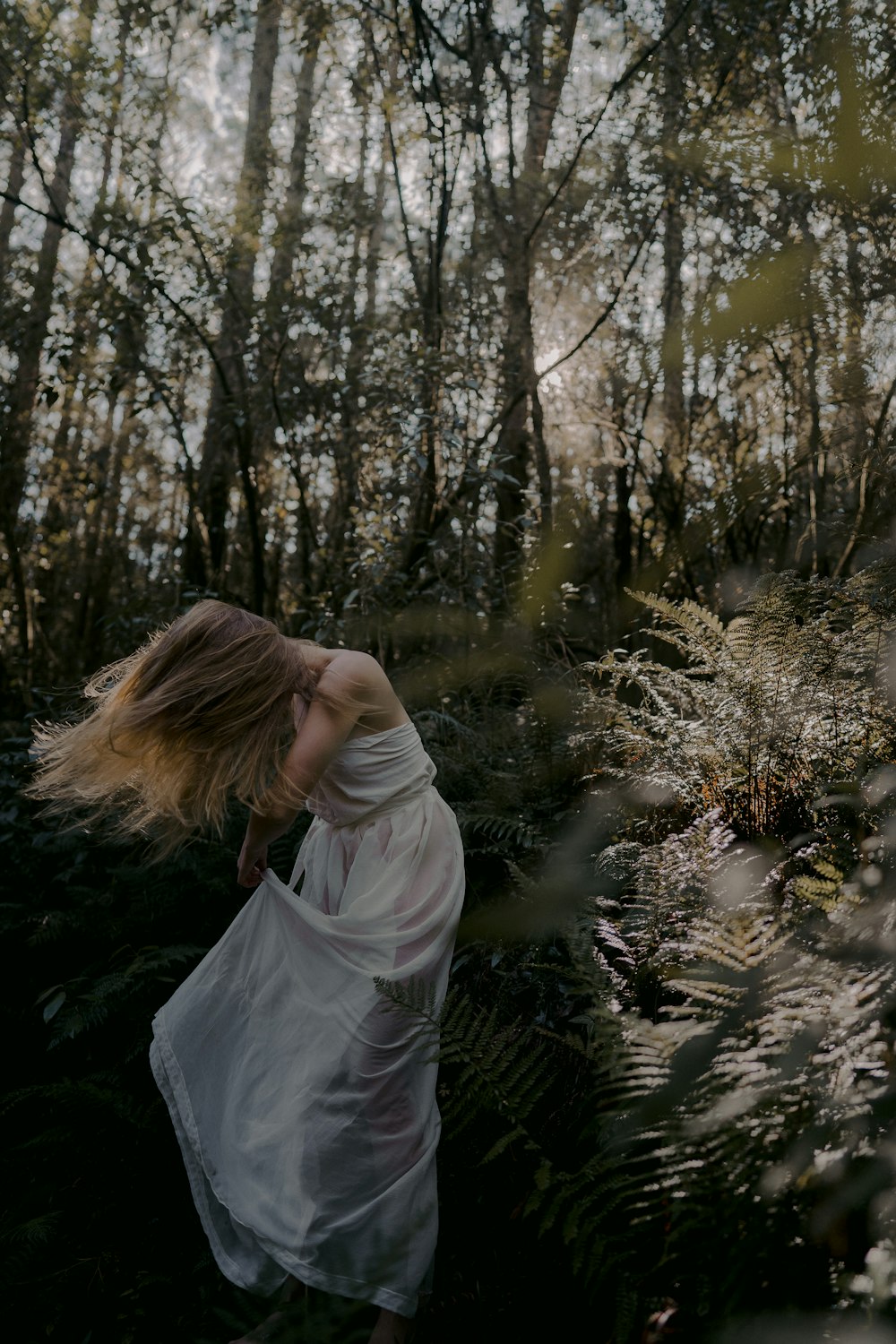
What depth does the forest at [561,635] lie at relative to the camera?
6.46 feet

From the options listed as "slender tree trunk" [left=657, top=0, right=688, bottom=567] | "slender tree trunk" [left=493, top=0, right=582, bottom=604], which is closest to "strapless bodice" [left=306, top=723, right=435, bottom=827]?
"slender tree trunk" [left=657, top=0, right=688, bottom=567]

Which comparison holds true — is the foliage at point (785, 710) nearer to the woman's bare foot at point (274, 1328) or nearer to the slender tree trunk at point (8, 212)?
the woman's bare foot at point (274, 1328)

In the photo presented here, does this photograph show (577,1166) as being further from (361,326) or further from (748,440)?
(361,326)

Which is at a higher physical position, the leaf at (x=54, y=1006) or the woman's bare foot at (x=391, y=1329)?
the leaf at (x=54, y=1006)

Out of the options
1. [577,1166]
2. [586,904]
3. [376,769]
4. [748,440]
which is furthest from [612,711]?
[748,440]

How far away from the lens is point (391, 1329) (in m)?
2.32

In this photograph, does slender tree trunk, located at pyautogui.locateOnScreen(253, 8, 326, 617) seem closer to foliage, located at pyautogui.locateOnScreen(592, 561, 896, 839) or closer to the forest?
the forest

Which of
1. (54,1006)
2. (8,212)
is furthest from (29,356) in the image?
(54,1006)

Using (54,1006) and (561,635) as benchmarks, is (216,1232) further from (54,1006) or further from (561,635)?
(561,635)

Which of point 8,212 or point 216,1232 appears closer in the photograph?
point 216,1232

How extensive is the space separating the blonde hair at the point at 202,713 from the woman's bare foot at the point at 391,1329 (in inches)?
54.1

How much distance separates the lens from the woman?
7.96 ft

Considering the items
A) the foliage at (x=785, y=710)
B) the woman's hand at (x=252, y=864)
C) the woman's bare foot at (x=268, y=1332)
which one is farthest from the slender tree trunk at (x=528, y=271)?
the woman's bare foot at (x=268, y=1332)

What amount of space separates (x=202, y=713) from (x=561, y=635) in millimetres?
3202
